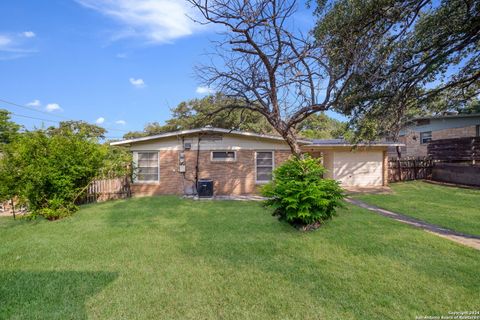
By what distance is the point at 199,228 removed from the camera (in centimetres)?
671

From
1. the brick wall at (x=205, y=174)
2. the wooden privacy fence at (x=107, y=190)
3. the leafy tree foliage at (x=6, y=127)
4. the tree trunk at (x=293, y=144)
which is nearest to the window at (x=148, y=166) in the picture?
the brick wall at (x=205, y=174)

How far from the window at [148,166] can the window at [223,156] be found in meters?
2.98

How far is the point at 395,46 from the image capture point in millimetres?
A: 7363

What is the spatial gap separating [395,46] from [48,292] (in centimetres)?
932

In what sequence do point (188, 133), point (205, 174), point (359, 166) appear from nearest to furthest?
1. point (188, 133)
2. point (205, 174)
3. point (359, 166)

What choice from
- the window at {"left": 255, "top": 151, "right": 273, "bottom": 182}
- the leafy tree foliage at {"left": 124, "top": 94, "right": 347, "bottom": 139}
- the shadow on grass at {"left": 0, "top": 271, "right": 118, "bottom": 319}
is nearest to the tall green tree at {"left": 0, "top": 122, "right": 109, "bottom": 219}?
the shadow on grass at {"left": 0, "top": 271, "right": 118, "bottom": 319}

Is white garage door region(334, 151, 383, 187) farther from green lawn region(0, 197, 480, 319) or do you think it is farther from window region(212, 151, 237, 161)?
green lawn region(0, 197, 480, 319)

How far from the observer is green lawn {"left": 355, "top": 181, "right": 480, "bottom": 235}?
679 centimetres

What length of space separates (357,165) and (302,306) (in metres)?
14.3

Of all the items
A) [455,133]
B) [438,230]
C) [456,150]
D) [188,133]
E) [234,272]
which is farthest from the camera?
[455,133]

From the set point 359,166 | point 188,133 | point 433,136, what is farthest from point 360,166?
point 188,133

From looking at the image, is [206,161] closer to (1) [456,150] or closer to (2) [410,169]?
(2) [410,169]

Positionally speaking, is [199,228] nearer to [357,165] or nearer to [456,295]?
[456,295]

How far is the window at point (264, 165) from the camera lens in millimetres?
13578
